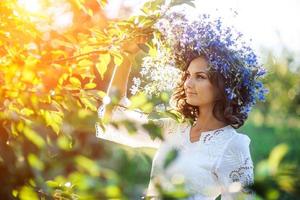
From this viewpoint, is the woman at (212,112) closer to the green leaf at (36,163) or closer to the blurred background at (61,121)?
the blurred background at (61,121)

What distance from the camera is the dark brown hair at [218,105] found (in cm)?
278

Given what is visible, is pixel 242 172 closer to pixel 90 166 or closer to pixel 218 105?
pixel 218 105

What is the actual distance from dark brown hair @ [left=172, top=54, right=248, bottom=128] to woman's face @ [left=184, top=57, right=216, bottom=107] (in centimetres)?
2

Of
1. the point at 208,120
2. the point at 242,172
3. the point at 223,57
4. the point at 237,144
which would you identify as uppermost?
the point at 223,57

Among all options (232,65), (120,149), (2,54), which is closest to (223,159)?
(232,65)

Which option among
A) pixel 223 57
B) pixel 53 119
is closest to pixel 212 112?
pixel 223 57

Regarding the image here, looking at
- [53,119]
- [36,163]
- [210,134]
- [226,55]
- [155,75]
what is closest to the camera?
[36,163]

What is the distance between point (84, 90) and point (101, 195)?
2.65ft

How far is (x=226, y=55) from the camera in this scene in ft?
8.73

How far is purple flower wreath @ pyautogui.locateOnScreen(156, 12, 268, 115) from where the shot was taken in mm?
2375

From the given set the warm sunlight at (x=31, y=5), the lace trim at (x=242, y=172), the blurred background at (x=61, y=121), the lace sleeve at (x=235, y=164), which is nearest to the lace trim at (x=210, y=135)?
the lace sleeve at (x=235, y=164)

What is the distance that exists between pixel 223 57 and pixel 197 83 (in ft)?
0.57

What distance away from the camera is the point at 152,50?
1532 mm

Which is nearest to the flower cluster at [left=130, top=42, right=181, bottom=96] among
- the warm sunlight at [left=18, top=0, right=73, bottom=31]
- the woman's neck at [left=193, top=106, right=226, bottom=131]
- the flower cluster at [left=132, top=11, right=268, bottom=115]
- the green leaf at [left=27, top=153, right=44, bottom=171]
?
the flower cluster at [left=132, top=11, right=268, bottom=115]
